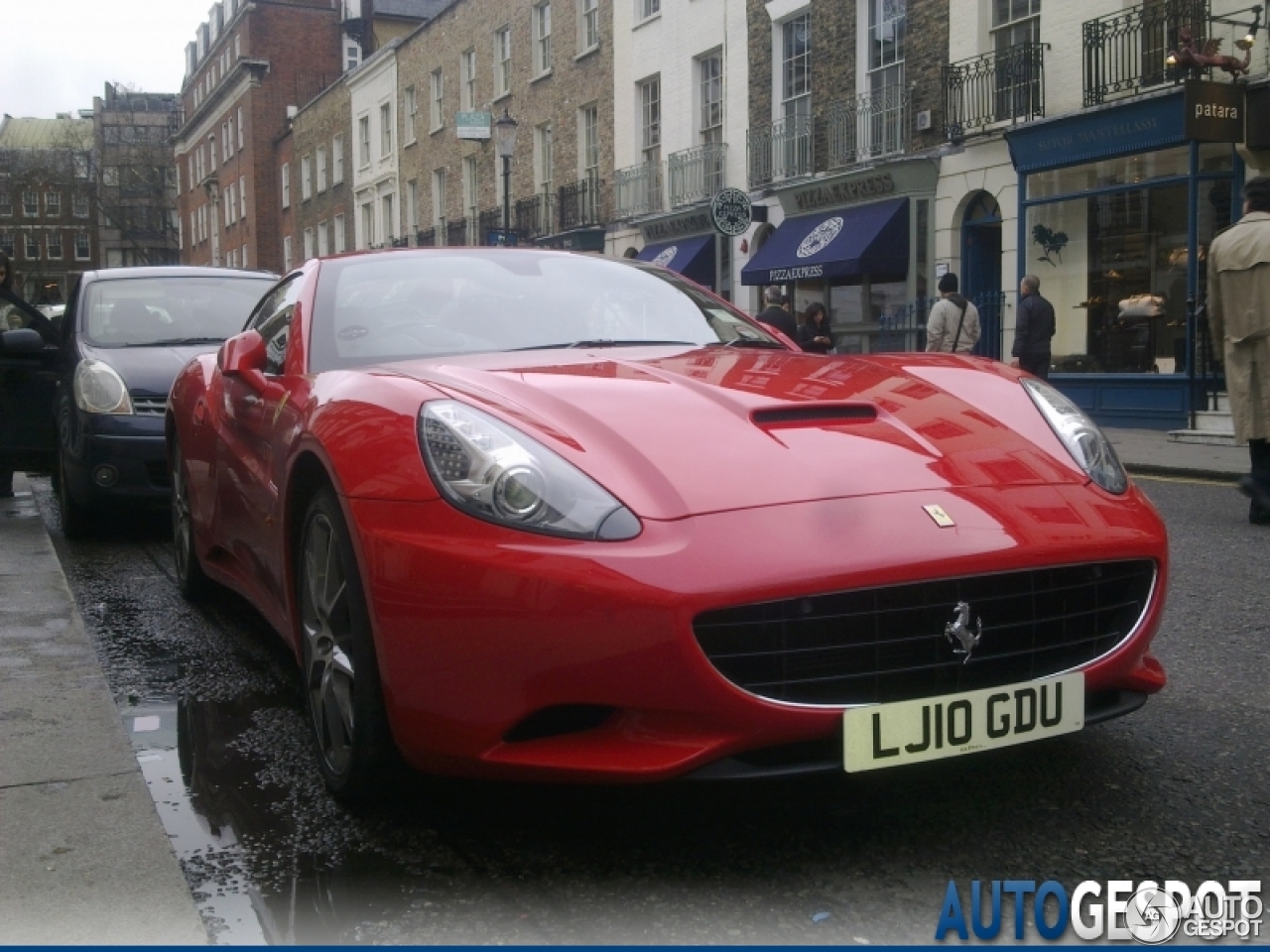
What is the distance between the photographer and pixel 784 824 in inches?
112

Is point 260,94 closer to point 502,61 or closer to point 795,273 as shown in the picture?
point 502,61

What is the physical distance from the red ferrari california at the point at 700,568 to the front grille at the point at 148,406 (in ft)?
12.9

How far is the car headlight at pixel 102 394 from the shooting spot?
23.0 ft

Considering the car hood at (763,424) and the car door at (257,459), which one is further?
the car door at (257,459)

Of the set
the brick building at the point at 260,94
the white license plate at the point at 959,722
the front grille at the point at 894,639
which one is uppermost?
the brick building at the point at 260,94

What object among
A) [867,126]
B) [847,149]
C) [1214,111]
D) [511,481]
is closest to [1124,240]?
[1214,111]

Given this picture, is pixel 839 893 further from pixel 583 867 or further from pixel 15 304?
pixel 15 304

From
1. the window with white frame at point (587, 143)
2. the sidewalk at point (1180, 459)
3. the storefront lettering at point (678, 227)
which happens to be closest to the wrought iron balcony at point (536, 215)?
the window with white frame at point (587, 143)

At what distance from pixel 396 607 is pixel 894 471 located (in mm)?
1024

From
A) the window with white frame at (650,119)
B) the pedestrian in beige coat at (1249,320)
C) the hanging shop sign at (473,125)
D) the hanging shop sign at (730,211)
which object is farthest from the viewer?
the window with white frame at (650,119)

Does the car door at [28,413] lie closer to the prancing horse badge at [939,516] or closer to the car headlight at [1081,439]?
the car headlight at [1081,439]

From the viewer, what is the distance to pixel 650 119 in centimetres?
2677

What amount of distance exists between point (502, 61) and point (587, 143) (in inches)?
202

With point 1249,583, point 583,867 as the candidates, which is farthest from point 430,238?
point 583,867
